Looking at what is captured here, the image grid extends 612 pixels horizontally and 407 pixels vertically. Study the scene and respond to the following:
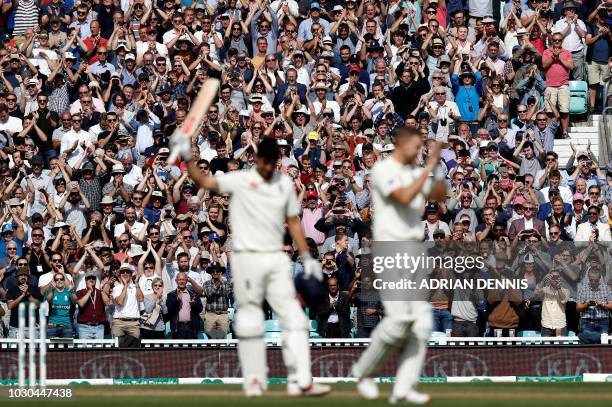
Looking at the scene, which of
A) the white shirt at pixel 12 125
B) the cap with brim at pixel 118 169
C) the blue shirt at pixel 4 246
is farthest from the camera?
the white shirt at pixel 12 125

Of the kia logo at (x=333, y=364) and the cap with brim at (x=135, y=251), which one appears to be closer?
the kia logo at (x=333, y=364)

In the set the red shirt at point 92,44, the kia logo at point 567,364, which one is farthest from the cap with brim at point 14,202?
the kia logo at point 567,364

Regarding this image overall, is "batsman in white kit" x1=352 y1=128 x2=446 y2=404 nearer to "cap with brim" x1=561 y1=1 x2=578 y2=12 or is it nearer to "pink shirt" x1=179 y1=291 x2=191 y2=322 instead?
"pink shirt" x1=179 y1=291 x2=191 y2=322

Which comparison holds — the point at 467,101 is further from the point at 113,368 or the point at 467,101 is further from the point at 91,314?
the point at 113,368

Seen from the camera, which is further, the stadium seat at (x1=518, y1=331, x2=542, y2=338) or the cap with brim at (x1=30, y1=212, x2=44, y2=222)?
the cap with brim at (x1=30, y1=212, x2=44, y2=222)

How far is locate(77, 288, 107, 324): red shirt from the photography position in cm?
2289

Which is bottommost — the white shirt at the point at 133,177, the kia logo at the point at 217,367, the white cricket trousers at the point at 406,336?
the white cricket trousers at the point at 406,336

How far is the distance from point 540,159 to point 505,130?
31.8 inches

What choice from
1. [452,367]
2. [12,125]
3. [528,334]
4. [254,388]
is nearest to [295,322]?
[254,388]

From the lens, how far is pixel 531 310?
23109 millimetres

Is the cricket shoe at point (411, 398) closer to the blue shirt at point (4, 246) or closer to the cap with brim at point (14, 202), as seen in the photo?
the blue shirt at point (4, 246)

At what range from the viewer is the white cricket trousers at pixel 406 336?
546 inches

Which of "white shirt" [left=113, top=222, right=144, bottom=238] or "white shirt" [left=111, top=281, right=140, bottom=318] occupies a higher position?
"white shirt" [left=113, top=222, right=144, bottom=238]

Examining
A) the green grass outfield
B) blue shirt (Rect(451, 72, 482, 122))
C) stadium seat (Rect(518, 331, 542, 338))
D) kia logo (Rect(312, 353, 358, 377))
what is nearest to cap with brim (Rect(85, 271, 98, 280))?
kia logo (Rect(312, 353, 358, 377))
